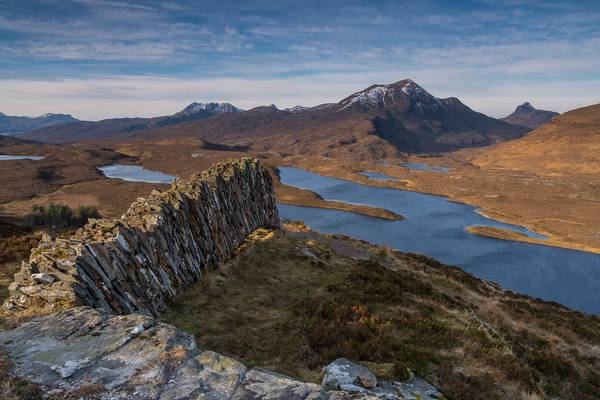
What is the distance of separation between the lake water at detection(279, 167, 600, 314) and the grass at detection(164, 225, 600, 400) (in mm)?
60324

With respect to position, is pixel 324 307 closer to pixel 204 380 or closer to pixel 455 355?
pixel 455 355

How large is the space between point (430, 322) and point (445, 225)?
4842 inches

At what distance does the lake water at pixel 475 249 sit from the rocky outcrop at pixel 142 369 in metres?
84.0

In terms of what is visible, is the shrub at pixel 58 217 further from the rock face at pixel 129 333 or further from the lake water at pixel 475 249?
the rock face at pixel 129 333

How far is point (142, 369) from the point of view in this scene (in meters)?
8.49

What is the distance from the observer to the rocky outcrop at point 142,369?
25.9ft

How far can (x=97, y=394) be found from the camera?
24.9 ft

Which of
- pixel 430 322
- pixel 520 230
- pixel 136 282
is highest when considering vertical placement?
pixel 136 282

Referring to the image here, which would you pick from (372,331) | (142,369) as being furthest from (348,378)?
(372,331)

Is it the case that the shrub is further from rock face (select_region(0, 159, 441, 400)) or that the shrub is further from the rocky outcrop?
the rocky outcrop

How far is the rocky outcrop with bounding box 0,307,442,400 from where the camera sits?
311 inches

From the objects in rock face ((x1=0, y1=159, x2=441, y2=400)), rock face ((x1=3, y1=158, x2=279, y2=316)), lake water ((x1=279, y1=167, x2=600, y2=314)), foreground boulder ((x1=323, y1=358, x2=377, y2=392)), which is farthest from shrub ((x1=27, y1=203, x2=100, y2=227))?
foreground boulder ((x1=323, y1=358, x2=377, y2=392))

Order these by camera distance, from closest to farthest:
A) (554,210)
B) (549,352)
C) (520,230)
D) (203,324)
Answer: (203,324) → (549,352) → (520,230) → (554,210)

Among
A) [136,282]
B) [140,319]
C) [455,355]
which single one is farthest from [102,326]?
[455,355]
